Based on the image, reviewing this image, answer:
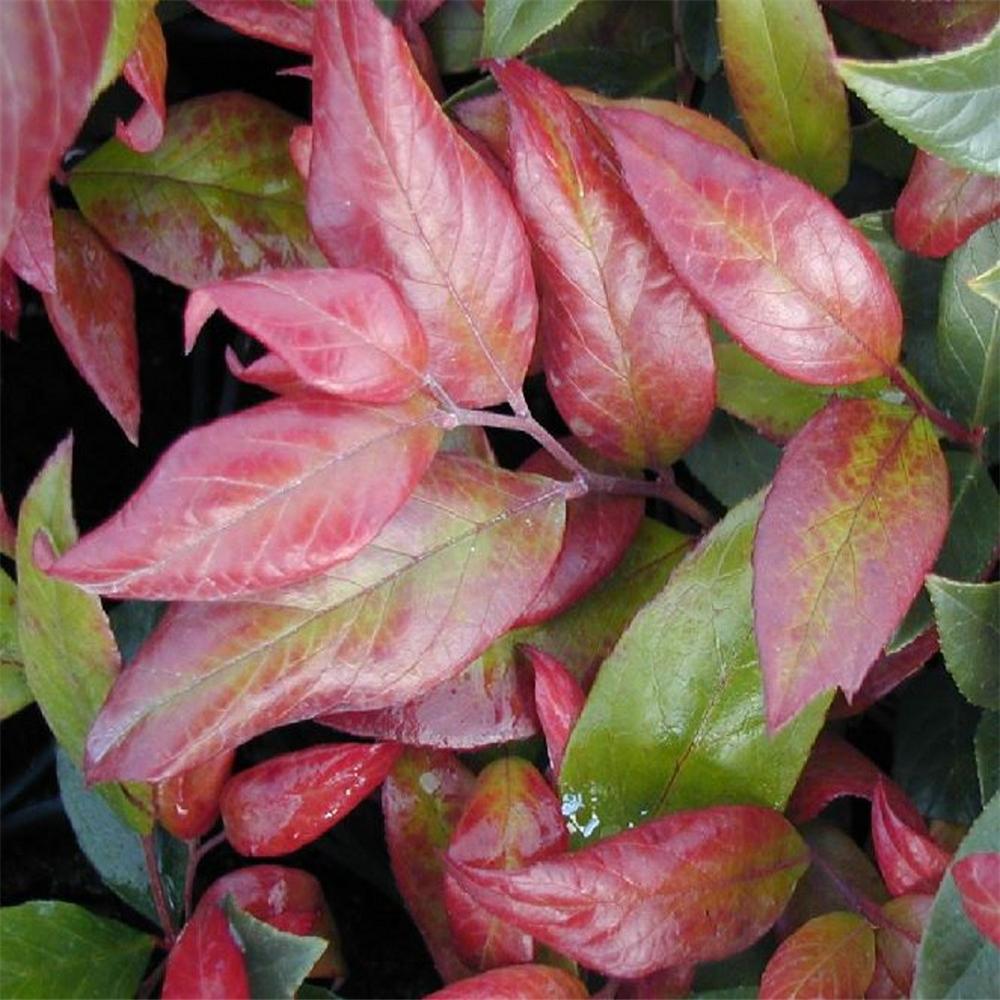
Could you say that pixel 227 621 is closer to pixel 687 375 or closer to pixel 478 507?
pixel 478 507

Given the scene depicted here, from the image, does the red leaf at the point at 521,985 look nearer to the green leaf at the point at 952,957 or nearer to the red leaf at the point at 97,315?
the green leaf at the point at 952,957

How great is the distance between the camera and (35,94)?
0.41m

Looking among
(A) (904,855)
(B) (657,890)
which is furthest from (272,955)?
(A) (904,855)

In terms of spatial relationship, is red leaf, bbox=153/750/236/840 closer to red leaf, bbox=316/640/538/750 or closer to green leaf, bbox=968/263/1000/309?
red leaf, bbox=316/640/538/750

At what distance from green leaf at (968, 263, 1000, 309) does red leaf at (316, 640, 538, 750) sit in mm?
275

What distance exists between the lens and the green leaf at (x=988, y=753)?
0.66 m

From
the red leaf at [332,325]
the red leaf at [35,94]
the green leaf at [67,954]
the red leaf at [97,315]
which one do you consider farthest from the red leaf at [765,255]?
the green leaf at [67,954]

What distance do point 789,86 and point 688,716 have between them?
30 cm

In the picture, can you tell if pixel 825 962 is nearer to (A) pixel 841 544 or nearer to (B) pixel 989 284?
(A) pixel 841 544

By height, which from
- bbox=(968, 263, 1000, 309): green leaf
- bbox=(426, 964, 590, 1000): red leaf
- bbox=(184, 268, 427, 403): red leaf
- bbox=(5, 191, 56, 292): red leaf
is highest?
bbox=(968, 263, 1000, 309): green leaf

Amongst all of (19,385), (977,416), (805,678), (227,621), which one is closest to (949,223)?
(977,416)

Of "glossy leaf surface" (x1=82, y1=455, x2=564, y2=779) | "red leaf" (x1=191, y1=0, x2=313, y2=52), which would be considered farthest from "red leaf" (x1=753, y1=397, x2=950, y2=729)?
"red leaf" (x1=191, y1=0, x2=313, y2=52)

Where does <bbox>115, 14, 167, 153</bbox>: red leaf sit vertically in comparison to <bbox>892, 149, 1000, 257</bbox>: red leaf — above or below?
above

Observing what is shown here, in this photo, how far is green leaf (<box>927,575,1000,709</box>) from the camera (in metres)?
0.60
